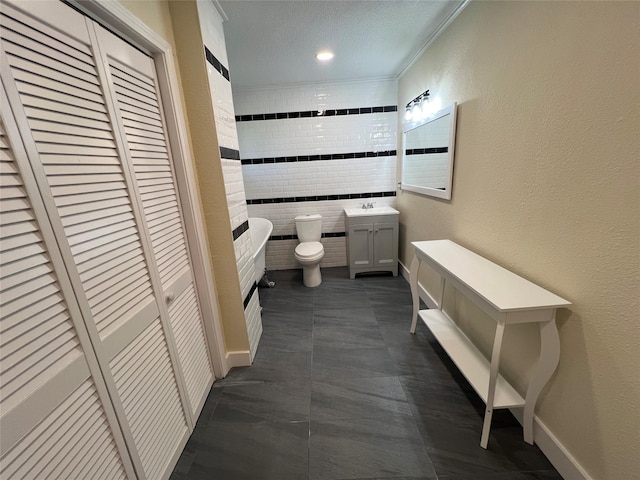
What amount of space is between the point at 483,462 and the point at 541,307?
79 cm

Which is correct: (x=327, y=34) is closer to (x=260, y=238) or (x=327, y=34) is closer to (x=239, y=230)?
(x=239, y=230)

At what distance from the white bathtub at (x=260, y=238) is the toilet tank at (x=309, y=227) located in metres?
0.37

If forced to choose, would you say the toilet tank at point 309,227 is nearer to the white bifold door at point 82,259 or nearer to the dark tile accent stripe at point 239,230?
the dark tile accent stripe at point 239,230

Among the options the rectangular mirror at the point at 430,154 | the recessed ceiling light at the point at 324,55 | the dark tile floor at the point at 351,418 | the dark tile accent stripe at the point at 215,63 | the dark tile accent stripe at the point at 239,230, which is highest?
the recessed ceiling light at the point at 324,55

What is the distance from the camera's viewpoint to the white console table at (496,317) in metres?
1.06

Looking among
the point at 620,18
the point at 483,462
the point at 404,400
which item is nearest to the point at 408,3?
the point at 620,18

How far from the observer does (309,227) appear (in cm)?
325

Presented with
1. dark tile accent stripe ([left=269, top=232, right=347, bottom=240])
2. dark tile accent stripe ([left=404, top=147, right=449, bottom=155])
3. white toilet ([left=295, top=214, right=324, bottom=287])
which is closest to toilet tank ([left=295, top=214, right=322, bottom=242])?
white toilet ([left=295, top=214, right=324, bottom=287])

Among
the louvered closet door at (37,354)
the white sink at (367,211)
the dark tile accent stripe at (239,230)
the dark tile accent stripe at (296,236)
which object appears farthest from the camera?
the dark tile accent stripe at (296,236)

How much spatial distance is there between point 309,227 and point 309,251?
427 millimetres

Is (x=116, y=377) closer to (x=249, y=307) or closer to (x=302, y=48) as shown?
(x=249, y=307)

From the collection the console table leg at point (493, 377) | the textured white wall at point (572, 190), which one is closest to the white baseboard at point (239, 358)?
the console table leg at point (493, 377)

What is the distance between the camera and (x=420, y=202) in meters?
2.57

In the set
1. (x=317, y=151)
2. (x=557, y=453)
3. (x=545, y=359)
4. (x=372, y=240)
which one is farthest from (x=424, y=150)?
(x=557, y=453)
